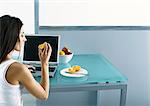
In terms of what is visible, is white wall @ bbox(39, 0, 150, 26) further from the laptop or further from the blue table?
the blue table

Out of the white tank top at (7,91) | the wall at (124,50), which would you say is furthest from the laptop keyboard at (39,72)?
the wall at (124,50)

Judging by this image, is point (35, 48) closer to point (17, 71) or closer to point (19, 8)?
point (19, 8)

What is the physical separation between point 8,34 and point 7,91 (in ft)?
0.84

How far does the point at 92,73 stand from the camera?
186 centimetres

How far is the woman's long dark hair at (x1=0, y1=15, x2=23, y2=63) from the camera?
1.35m

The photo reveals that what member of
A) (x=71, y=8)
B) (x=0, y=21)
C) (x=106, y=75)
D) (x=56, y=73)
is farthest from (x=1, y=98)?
(x=71, y=8)

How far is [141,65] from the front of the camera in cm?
Result: 245

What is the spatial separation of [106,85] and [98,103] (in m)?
0.76

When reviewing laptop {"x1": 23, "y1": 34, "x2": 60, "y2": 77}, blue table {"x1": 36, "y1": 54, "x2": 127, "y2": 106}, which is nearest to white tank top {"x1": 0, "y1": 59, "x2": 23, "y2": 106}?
blue table {"x1": 36, "y1": 54, "x2": 127, "y2": 106}

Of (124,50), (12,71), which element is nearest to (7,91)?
(12,71)

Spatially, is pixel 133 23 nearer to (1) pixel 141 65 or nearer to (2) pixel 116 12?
(2) pixel 116 12

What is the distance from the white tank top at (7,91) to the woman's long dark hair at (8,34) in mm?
58

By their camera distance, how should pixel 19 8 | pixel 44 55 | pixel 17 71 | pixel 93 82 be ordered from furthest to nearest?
pixel 19 8, pixel 93 82, pixel 44 55, pixel 17 71

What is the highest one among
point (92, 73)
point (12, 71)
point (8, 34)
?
point (8, 34)
